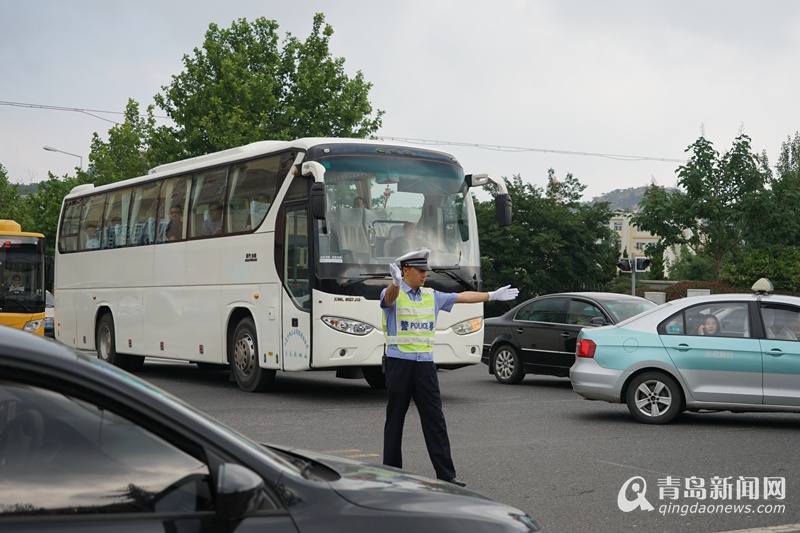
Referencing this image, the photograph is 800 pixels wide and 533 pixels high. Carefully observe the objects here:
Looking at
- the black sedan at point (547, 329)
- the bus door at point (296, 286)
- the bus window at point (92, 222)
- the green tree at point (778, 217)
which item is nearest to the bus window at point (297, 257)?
the bus door at point (296, 286)

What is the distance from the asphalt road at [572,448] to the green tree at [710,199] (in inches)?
765

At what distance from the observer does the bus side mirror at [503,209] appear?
51.3 ft

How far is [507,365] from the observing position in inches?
740

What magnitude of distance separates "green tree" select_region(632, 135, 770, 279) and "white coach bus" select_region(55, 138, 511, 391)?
20.5 meters

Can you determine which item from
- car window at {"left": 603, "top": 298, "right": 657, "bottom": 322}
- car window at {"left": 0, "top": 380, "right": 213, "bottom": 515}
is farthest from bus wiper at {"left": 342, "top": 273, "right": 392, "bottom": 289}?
car window at {"left": 0, "top": 380, "right": 213, "bottom": 515}

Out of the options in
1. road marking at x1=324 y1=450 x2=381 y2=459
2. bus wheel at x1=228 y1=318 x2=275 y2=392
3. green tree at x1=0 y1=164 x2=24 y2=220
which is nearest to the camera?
road marking at x1=324 y1=450 x2=381 y2=459

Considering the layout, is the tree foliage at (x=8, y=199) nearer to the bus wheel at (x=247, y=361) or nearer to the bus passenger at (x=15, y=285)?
the bus passenger at (x=15, y=285)

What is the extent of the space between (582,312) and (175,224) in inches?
280

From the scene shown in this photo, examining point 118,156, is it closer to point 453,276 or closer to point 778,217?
point 778,217

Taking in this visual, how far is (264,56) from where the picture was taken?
49.2 m

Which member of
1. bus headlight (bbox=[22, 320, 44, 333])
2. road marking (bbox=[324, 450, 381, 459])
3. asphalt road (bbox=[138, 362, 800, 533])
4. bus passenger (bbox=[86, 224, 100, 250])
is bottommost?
asphalt road (bbox=[138, 362, 800, 533])

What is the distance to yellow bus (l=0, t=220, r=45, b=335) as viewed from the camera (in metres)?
25.9

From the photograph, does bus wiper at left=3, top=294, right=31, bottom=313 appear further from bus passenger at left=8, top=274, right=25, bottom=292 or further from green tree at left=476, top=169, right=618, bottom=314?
green tree at left=476, top=169, right=618, bottom=314

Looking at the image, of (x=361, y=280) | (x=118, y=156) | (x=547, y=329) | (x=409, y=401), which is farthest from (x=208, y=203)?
(x=118, y=156)
